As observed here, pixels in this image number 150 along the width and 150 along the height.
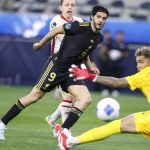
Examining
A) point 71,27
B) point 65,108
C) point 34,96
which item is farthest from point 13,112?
point 71,27

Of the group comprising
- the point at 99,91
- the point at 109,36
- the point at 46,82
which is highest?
the point at 46,82

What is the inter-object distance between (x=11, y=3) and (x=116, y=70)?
7.42 meters

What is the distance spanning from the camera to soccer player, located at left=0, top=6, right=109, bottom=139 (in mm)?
10445

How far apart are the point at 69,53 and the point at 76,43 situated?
199mm

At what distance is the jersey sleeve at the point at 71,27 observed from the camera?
10445 millimetres

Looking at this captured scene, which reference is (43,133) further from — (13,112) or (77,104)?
(77,104)

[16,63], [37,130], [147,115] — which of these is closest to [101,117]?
[37,130]

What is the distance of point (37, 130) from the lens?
1227 centimetres

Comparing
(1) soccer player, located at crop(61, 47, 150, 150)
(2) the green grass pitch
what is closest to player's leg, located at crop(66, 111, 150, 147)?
(1) soccer player, located at crop(61, 47, 150, 150)

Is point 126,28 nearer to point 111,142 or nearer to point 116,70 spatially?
point 116,70

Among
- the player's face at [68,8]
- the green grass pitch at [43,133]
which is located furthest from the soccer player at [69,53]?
the player's face at [68,8]

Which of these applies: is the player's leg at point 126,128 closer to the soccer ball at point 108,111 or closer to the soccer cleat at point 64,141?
the soccer cleat at point 64,141

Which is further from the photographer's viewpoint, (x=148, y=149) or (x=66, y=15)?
(x=66, y=15)

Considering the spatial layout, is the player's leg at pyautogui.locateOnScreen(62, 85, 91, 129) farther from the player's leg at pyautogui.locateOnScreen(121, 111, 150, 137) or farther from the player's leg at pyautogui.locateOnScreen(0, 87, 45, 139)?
the player's leg at pyautogui.locateOnScreen(121, 111, 150, 137)
